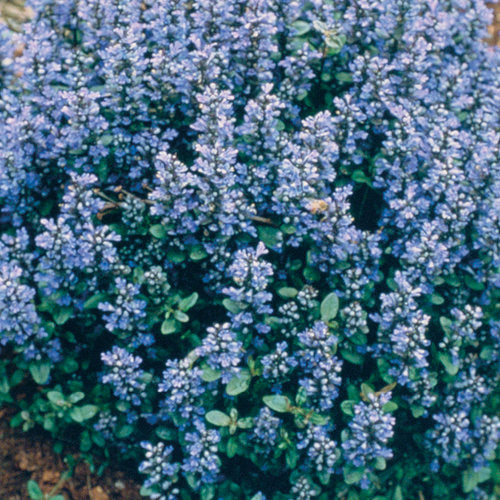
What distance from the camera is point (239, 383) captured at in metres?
3.50

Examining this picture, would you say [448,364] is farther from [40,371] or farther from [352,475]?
[40,371]

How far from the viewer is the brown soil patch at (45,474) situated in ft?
12.7

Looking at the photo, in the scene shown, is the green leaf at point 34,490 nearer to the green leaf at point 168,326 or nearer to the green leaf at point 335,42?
the green leaf at point 168,326

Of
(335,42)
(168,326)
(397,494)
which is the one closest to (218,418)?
(168,326)

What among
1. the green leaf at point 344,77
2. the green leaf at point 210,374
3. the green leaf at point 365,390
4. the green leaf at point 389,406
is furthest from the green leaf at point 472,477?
the green leaf at point 344,77

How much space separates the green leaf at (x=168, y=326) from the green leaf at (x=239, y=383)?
0.45 meters

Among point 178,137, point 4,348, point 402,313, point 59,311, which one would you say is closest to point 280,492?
point 402,313

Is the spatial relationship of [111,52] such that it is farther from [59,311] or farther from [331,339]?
[331,339]

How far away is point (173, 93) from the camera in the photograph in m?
3.78

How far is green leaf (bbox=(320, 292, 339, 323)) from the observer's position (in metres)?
Answer: 3.58

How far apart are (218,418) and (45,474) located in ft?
4.38

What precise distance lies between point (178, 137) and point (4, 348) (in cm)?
192

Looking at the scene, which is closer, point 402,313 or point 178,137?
point 402,313

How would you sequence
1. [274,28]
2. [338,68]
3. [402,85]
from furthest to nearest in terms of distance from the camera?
[338,68] < [402,85] < [274,28]
